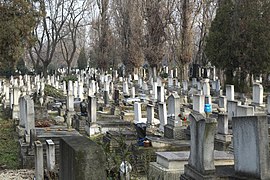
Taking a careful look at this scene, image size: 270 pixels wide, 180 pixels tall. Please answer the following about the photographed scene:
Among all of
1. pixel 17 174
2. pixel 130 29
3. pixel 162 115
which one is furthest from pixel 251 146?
pixel 130 29

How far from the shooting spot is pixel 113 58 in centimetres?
5044

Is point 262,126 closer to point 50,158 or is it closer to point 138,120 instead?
point 50,158

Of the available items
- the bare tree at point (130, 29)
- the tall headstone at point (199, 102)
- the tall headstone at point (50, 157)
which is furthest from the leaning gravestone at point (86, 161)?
the bare tree at point (130, 29)

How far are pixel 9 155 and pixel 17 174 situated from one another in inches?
69.8

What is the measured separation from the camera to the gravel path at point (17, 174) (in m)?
9.61

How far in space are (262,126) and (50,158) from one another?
15.9ft

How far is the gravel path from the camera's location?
9.61m

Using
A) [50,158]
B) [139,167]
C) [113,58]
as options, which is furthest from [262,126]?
[113,58]

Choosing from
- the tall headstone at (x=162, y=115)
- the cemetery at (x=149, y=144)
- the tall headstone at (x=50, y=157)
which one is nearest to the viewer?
the cemetery at (x=149, y=144)

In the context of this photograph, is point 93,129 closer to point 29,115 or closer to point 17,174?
point 29,115

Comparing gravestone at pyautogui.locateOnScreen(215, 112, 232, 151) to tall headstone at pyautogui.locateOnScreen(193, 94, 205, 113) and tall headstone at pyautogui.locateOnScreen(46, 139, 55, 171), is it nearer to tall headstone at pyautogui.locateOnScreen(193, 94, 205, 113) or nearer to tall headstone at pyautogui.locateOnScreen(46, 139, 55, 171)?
tall headstone at pyautogui.locateOnScreen(193, 94, 205, 113)

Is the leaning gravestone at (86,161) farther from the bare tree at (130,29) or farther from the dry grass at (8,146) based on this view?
the bare tree at (130,29)

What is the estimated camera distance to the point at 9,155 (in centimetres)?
1156

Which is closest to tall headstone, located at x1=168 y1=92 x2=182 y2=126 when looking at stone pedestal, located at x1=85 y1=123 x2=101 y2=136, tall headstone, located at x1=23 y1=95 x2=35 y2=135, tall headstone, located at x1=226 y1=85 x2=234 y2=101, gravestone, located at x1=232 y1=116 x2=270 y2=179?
stone pedestal, located at x1=85 y1=123 x2=101 y2=136
